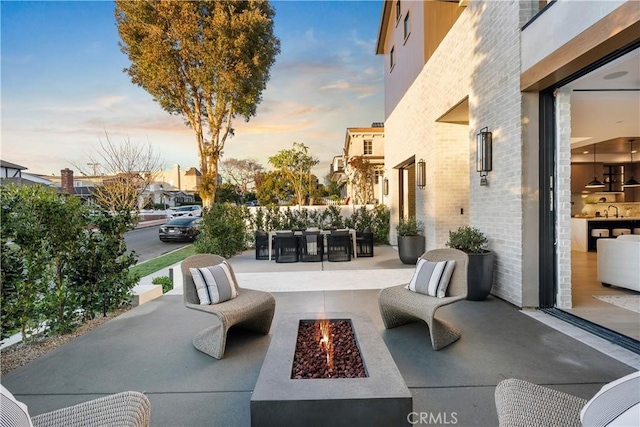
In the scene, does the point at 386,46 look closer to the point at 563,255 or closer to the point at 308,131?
the point at 308,131

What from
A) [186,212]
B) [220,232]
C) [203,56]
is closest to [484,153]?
[220,232]

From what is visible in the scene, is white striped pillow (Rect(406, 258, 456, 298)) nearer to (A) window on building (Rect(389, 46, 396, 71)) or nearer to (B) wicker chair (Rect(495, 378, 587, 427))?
(B) wicker chair (Rect(495, 378, 587, 427))

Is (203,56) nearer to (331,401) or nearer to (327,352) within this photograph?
(327,352)

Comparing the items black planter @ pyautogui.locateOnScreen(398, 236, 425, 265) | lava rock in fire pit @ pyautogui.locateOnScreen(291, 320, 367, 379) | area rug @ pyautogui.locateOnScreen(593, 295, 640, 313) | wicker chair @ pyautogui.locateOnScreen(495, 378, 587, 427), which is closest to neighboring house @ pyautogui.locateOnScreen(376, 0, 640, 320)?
black planter @ pyautogui.locateOnScreen(398, 236, 425, 265)

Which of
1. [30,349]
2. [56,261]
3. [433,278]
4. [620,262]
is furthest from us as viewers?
[620,262]

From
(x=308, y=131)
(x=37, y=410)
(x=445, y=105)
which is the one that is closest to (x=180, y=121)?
(x=308, y=131)

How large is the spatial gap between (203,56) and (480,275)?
10.1 meters

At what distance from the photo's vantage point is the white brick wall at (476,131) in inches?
170

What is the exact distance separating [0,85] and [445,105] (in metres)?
9.53

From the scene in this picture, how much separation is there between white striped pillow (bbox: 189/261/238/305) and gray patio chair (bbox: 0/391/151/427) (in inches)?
65.4

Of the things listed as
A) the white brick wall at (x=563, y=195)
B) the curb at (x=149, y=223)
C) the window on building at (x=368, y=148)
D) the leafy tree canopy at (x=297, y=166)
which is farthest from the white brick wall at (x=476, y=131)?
the curb at (x=149, y=223)

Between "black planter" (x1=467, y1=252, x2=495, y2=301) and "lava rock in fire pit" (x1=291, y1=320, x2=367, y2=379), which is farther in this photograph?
"black planter" (x1=467, y1=252, x2=495, y2=301)

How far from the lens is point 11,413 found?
1.06 meters

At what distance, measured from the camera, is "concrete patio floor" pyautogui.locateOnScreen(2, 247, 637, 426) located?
228cm
